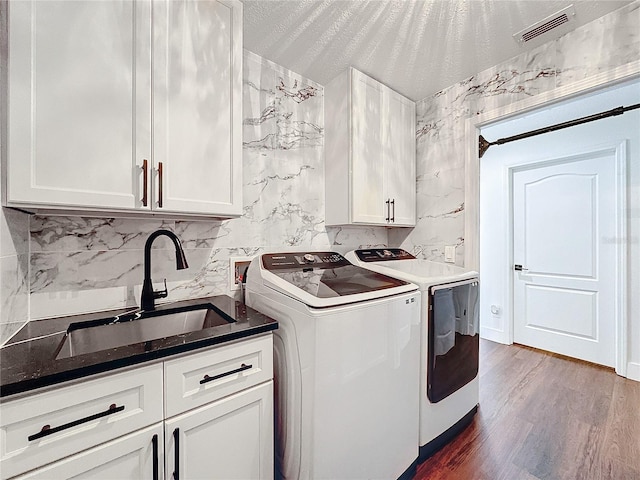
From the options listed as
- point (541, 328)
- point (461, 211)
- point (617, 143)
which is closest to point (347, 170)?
point (461, 211)

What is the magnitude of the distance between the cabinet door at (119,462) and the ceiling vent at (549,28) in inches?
102

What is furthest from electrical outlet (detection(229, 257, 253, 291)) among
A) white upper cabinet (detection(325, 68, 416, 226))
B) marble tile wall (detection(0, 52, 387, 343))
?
white upper cabinet (detection(325, 68, 416, 226))

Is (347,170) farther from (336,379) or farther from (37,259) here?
(37,259)

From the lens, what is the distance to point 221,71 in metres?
1.33

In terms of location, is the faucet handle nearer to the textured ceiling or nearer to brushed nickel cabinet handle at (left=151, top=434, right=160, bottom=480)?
brushed nickel cabinet handle at (left=151, top=434, right=160, bottom=480)

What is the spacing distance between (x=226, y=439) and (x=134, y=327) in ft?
2.07

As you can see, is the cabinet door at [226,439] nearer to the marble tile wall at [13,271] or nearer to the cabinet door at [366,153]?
the marble tile wall at [13,271]

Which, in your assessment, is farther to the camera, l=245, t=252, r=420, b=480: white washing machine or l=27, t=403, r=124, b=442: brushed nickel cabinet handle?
l=245, t=252, r=420, b=480: white washing machine

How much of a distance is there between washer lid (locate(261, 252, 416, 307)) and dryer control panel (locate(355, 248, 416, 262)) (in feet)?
0.55

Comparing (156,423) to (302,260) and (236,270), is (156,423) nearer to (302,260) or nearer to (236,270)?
(236,270)

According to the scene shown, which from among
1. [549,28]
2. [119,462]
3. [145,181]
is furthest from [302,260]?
[549,28]


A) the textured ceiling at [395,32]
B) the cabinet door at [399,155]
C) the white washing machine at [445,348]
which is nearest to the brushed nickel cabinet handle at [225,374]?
Answer: the white washing machine at [445,348]

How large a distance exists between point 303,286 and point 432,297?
2.42 feet

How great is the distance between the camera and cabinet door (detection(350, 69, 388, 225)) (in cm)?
195
